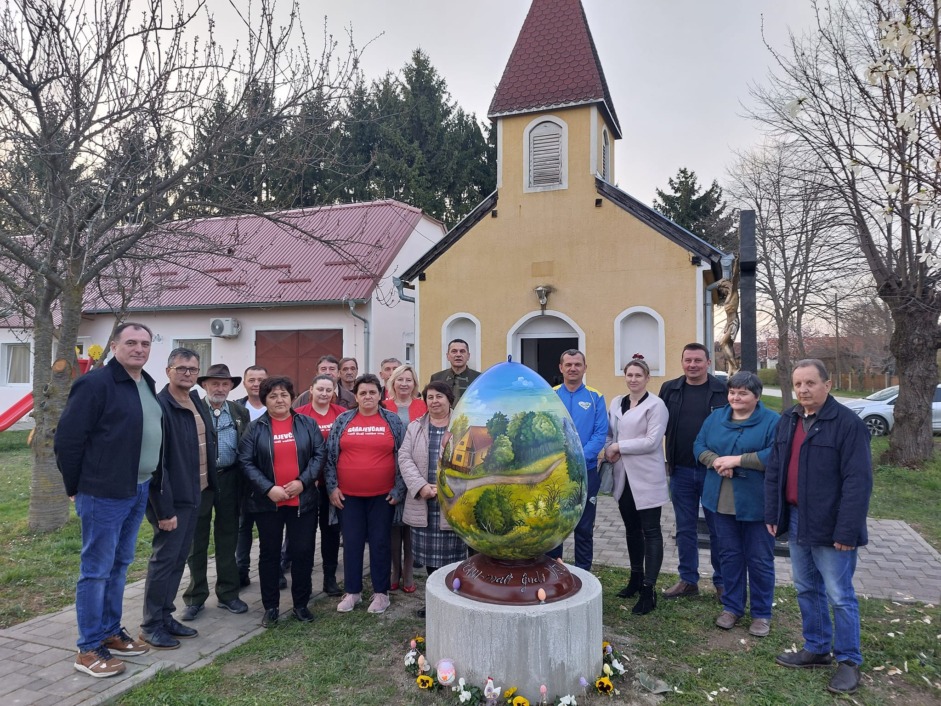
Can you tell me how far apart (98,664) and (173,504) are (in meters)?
1.00

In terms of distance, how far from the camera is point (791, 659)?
4.04m

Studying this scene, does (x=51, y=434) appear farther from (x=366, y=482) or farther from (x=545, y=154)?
(x=545, y=154)

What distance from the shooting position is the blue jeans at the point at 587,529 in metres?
5.00

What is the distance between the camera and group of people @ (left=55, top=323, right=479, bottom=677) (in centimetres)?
383

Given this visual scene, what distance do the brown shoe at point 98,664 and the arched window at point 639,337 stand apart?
27.8 feet

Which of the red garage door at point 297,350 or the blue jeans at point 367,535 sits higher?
the red garage door at point 297,350

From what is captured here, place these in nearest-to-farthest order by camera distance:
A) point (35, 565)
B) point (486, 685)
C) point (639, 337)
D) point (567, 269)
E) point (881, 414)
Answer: point (486, 685)
point (35, 565)
point (639, 337)
point (567, 269)
point (881, 414)

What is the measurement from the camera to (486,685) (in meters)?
3.47

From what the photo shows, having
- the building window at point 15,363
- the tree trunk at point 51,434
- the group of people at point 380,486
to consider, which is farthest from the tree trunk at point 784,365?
the building window at point 15,363

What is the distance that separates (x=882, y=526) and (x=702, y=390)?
4.69 meters

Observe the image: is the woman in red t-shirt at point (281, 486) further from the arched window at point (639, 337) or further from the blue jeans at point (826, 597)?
the arched window at point (639, 337)

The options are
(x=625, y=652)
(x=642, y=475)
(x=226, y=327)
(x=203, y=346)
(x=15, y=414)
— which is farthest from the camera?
(x=203, y=346)

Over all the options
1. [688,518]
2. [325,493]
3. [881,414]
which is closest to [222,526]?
[325,493]

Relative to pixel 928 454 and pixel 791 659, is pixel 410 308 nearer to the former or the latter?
pixel 928 454
